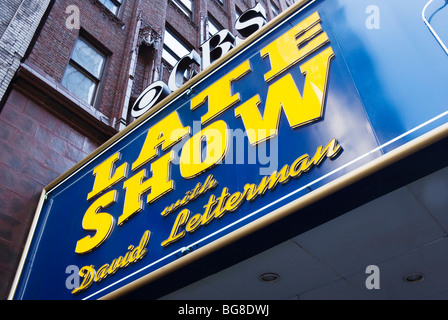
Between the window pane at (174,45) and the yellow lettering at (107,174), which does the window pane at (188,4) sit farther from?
the yellow lettering at (107,174)

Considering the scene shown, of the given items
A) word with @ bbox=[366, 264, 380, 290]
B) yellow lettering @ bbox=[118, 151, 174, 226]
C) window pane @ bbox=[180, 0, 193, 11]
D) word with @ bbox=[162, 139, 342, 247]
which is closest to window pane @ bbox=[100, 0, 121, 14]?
window pane @ bbox=[180, 0, 193, 11]

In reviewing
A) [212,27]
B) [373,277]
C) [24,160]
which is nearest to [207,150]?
[373,277]

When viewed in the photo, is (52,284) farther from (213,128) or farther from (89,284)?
(213,128)

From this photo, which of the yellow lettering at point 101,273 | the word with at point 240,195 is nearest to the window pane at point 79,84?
the yellow lettering at point 101,273

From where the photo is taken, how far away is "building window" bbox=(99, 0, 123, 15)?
13.6m

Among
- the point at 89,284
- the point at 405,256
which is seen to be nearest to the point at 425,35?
the point at 405,256

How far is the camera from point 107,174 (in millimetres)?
6828

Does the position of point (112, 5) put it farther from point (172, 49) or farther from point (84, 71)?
point (84, 71)

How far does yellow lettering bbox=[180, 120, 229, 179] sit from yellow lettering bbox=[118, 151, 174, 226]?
0.93ft

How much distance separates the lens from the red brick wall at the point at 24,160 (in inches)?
263

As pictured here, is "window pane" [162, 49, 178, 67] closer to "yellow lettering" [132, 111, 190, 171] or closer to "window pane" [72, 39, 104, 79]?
"window pane" [72, 39, 104, 79]

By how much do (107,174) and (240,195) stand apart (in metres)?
3.16

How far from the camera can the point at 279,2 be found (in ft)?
91.0
